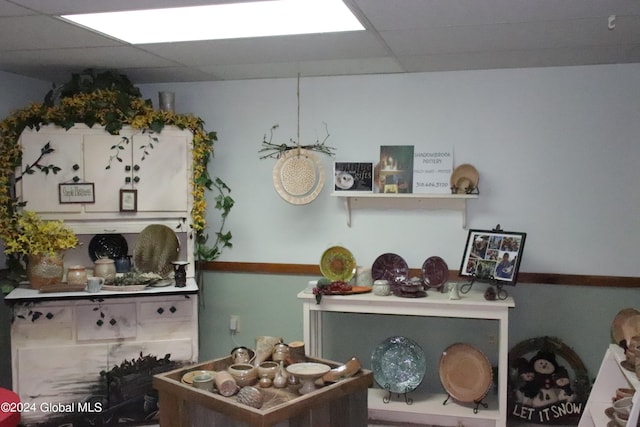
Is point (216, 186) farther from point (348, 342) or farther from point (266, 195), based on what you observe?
point (348, 342)

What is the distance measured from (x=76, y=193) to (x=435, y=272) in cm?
225

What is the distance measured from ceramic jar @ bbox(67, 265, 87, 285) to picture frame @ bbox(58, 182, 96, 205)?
406 millimetres

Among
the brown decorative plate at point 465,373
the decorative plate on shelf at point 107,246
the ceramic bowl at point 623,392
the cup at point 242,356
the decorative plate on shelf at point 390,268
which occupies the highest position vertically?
the decorative plate on shelf at point 107,246

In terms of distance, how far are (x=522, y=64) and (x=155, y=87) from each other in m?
2.49

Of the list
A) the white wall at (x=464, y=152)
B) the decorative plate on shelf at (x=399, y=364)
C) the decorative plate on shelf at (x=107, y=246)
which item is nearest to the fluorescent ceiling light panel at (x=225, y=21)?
the white wall at (x=464, y=152)

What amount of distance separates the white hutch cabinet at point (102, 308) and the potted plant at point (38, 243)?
0.11 m

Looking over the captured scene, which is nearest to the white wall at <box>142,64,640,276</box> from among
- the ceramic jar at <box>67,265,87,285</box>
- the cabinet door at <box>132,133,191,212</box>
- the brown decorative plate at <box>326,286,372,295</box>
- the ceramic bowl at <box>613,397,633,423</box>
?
the brown decorative plate at <box>326,286,372,295</box>

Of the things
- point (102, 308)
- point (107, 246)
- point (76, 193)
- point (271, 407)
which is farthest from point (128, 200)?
point (271, 407)

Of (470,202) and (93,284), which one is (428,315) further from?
(93,284)

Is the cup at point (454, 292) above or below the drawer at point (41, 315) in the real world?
above

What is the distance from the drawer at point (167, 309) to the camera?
3.72 metres

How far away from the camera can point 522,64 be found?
368cm

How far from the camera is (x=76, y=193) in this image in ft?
12.3

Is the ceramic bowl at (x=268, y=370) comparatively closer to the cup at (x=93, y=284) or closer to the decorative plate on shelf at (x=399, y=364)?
the decorative plate on shelf at (x=399, y=364)
